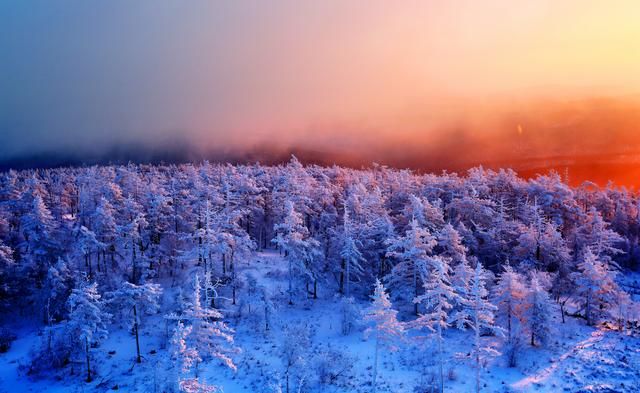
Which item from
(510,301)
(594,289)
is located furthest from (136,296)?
(594,289)

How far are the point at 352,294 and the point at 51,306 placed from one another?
33.9 metres

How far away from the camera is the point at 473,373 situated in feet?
104

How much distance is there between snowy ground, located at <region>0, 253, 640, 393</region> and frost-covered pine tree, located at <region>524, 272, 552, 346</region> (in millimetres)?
1817

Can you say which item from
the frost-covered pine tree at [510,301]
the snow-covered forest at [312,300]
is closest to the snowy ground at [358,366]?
the snow-covered forest at [312,300]

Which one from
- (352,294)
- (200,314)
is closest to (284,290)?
(352,294)

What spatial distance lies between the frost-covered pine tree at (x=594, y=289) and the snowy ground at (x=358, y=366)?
76.6 inches

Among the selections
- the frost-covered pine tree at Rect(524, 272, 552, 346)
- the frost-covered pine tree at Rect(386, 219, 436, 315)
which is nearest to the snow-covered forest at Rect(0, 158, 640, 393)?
the frost-covered pine tree at Rect(524, 272, 552, 346)

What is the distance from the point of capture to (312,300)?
1827 inches

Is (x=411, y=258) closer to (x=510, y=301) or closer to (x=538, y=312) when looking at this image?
(x=510, y=301)

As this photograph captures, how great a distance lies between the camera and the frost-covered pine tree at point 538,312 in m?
34.0

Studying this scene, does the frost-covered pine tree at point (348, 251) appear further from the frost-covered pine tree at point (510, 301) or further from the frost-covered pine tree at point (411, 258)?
the frost-covered pine tree at point (510, 301)

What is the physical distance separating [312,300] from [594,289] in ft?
99.8

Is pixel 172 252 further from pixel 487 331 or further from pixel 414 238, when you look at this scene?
pixel 487 331

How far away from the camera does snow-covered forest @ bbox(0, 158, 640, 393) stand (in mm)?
30531
